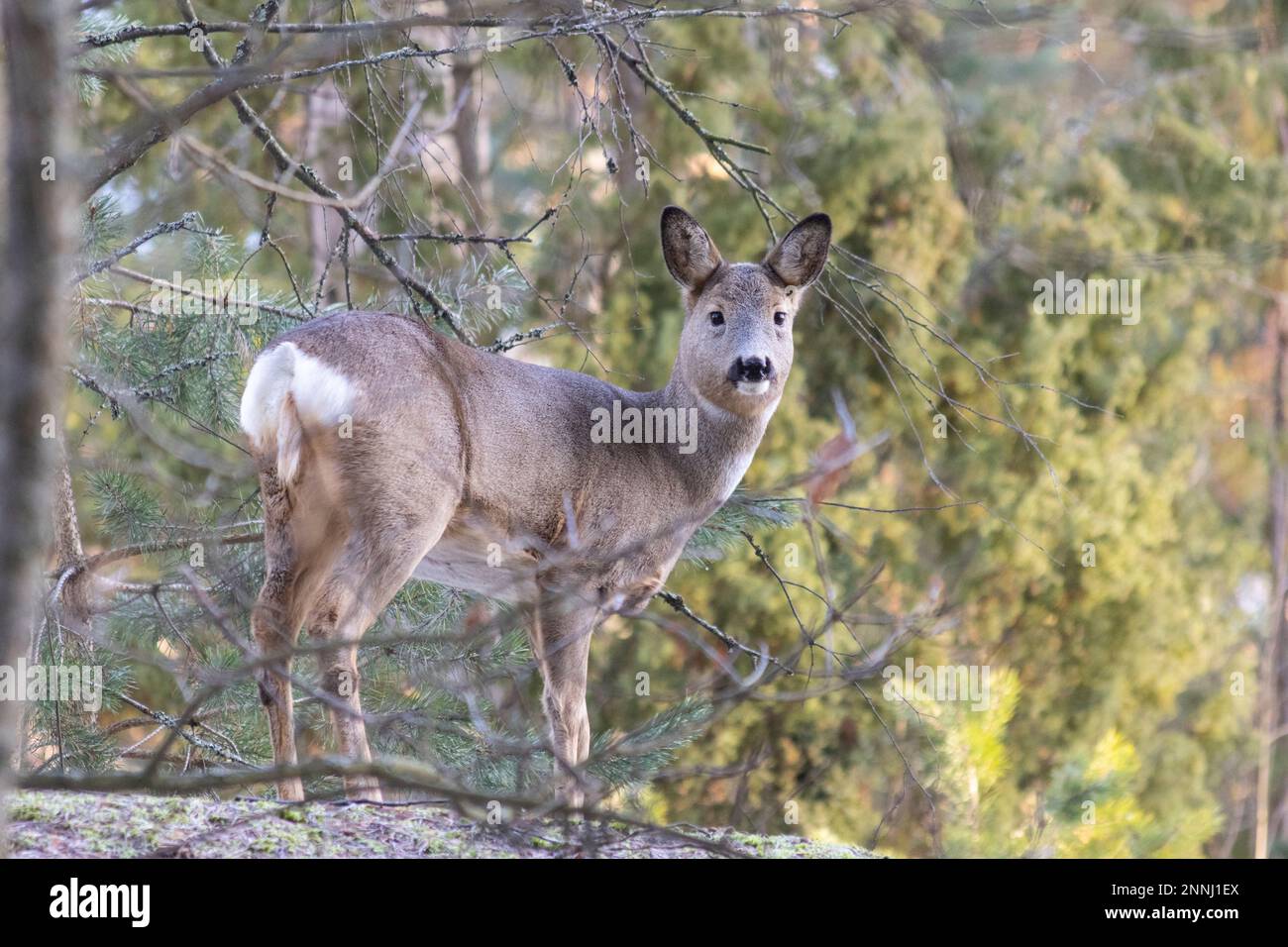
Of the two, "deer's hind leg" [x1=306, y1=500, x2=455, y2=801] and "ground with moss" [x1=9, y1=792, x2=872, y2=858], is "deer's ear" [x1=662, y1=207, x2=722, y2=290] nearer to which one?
"deer's hind leg" [x1=306, y1=500, x2=455, y2=801]

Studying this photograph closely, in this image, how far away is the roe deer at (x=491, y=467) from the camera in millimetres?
4398

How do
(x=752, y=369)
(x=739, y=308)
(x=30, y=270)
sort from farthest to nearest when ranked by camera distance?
1. (x=739, y=308)
2. (x=752, y=369)
3. (x=30, y=270)

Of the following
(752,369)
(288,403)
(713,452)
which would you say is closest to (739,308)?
(752,369)

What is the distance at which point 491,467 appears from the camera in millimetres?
4793

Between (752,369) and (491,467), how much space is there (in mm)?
1077

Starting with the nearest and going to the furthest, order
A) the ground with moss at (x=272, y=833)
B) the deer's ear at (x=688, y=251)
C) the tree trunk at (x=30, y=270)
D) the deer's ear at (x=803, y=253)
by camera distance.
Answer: the tree trunk at (x=30, y=270), the ground with moss at (x=272, y=833), the deer's ear at (x=803, y=253), the deer's ear at (x=688, y=251)

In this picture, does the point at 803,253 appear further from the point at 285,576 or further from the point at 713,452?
the point at 285,576

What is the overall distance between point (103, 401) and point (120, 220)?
0.79 meters

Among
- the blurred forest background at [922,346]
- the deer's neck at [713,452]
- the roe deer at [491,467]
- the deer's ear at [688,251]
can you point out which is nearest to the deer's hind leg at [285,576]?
the roe deer at [491,467]

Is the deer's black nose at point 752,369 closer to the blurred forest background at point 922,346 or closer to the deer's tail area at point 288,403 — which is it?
the deer's tail area at point 288,403

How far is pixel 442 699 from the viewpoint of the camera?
18.5 ft
